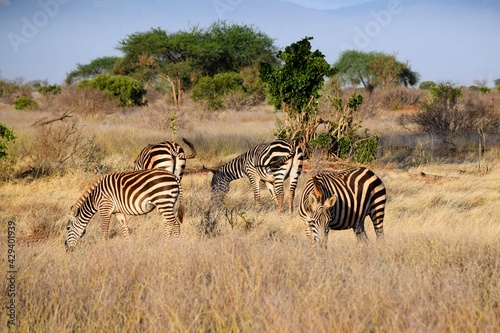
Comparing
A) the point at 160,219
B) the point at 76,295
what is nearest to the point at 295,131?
the point at 160,219

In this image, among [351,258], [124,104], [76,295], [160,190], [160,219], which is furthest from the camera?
[124,104]

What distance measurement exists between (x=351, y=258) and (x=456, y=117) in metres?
15.2

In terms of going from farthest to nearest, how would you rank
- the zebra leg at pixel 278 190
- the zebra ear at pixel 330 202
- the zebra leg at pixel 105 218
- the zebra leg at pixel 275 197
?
the zebra leg at pixel 278 190, the zebra leg at pixel 275 197, the zebra leg at pixel 105 218, the zebra ear at pixel 330 202

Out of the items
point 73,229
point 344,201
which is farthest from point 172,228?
point 344,201

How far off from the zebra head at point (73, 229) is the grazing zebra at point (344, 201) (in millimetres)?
2793

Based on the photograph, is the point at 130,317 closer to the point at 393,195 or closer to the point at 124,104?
the point at 393,195

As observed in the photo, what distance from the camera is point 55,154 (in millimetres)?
12844

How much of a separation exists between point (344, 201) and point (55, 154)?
27.2 ft

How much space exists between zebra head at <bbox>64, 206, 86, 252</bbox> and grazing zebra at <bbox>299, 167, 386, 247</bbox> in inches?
110

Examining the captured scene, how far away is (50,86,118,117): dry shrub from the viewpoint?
83.1ft

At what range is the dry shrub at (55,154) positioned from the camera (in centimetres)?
1235

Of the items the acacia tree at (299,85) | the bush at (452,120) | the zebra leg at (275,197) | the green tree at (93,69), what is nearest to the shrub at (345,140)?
the acacia tree at (299,85)

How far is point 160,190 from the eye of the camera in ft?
23.8

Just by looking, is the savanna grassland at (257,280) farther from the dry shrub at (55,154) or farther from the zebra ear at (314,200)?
the dry shrub at (55,154)
